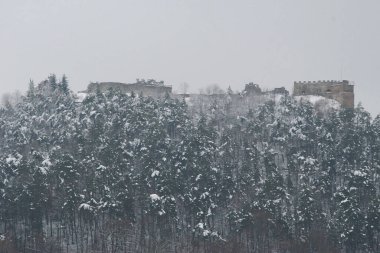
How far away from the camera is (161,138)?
273 ft

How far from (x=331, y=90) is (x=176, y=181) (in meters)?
52.2

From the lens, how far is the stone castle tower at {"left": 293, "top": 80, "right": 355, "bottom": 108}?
11662cm

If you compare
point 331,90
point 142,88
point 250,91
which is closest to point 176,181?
point 142,88

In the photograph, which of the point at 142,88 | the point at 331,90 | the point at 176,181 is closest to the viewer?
the point at 176,181

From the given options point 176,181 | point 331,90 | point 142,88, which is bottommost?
point 176,181

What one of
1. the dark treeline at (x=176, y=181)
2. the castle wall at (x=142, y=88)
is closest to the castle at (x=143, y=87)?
the castle wall at (x=142, y=88)

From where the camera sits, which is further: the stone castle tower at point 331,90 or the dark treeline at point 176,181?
the stone castle tower at point 331,90

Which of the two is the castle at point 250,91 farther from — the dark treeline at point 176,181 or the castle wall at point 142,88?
the dark treeline at point 176,181

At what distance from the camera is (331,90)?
11956cm

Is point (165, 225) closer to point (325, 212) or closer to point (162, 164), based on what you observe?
point (162, 164)

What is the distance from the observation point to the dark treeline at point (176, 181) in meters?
68.2

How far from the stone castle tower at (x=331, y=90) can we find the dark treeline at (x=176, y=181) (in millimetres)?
19941

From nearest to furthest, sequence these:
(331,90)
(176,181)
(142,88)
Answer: (176,181)
(331,90)
(142,88)

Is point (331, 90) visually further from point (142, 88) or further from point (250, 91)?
point (142, 88)
